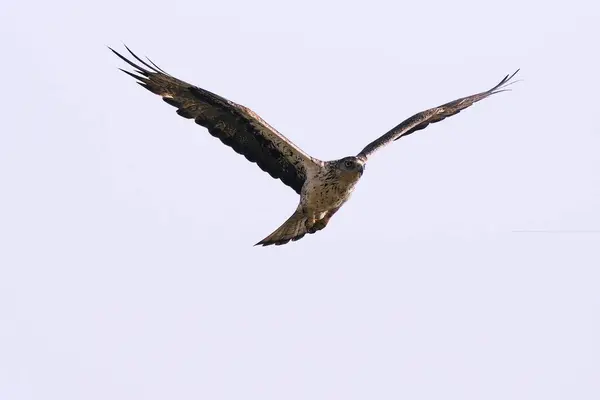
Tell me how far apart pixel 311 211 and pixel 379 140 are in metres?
1.34

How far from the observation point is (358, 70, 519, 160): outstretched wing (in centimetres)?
Result: 1562

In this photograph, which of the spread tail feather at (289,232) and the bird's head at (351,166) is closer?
the bird's head at (351,166)

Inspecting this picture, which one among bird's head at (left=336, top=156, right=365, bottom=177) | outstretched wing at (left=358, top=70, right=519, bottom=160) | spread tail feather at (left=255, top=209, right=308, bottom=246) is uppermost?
outstretched wing at (left=358, top=70, right=519, bottom=160)

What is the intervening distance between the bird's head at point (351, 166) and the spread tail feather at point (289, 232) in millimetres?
826

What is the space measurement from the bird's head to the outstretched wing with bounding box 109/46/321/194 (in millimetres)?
367

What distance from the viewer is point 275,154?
15125 mm

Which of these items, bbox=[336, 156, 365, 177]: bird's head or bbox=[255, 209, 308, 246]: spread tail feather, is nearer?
bbox=[336, 156, 365, 177]: bird's head

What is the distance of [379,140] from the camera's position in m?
15.7

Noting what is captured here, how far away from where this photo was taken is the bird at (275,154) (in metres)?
14.6

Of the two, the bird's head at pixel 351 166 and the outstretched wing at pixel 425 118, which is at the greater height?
the outstretched wing at pixel 425 118

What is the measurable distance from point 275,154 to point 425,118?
8.29ft

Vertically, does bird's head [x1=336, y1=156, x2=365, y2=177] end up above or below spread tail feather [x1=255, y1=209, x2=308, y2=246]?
above

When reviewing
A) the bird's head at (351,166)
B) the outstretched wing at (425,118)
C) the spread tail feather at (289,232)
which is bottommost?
the spread tail feather at (289,232)

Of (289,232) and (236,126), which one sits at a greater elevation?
(236,126)
